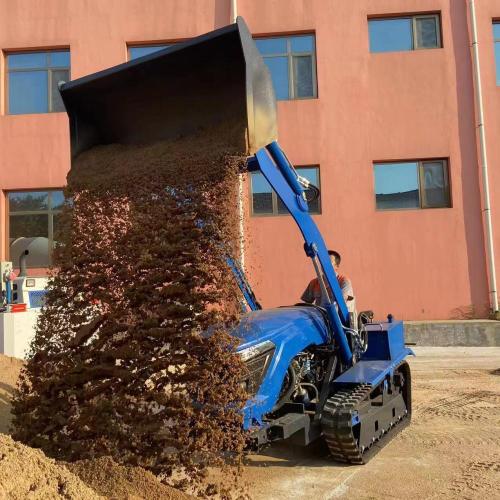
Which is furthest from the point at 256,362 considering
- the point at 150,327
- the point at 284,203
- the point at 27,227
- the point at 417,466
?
the point at 27,227

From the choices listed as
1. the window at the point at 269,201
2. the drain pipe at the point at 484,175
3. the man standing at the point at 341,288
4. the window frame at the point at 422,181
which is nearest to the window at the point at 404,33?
the drain pipe at the point at 484,175

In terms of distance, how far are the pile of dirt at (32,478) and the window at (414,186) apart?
10.3 metres

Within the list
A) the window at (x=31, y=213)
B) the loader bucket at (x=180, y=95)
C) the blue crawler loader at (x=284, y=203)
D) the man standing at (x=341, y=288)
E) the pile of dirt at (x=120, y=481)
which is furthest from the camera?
the window at (x=31, y=213)

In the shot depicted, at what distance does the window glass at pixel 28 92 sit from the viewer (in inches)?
495

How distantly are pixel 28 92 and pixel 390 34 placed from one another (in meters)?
8.70

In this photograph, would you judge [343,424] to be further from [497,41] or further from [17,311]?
[497,41]

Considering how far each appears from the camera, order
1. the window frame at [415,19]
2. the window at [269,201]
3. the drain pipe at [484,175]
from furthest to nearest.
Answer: the window frame at [415,19], the window at [269,201], the drain pipe at [484,175]

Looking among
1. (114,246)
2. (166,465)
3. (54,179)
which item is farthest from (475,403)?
(54,179)

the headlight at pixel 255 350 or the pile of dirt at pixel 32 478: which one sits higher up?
the headlight at pixel 255 350

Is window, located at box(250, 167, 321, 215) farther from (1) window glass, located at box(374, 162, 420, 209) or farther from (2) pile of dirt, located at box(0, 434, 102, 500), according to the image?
(2) pile of dirt, located at box(0, 434, 102, 500)

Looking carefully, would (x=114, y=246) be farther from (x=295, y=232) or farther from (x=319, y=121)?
(x=319, y=121)

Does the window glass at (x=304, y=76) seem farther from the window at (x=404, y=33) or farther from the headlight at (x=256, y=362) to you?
the headlight at (x=256, y=362)

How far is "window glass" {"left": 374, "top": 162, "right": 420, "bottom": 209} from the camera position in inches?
461

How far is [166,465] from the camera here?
284cm
